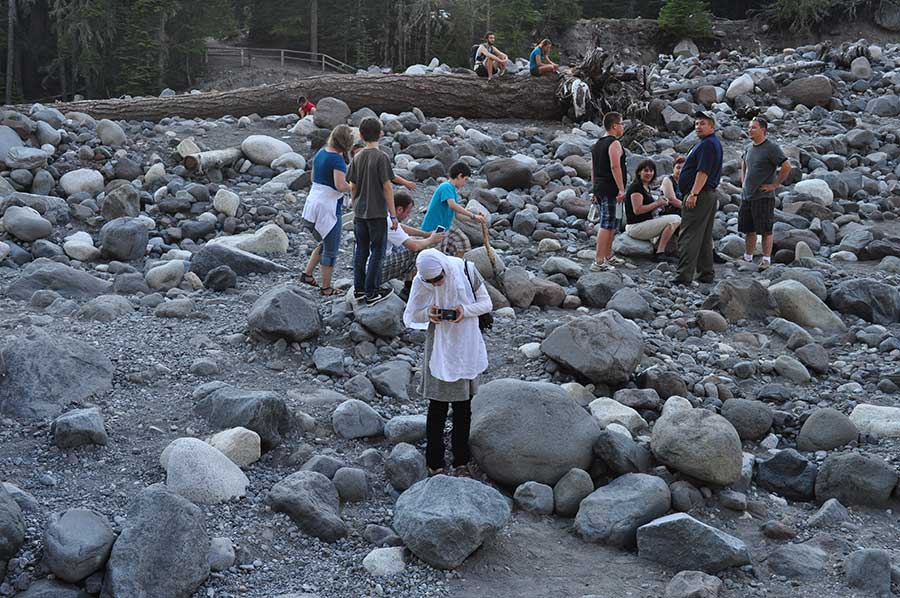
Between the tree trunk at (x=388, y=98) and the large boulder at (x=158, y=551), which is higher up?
the tree trunk at (x=388, y=98)

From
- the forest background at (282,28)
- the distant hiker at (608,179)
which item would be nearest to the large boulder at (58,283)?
the distant hiker at (608,179)

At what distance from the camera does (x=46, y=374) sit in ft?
22.0

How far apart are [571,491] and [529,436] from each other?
457 millimetres

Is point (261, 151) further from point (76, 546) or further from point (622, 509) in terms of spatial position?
point (76, 546)

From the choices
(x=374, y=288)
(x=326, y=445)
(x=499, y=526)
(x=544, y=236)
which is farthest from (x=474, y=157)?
(x=499, y=526)

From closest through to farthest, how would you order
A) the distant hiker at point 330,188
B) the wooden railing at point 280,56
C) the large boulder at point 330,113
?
the distant hiker at point 330,188 < the large boulder at point 330,113 < the wooden railing at point 280,56

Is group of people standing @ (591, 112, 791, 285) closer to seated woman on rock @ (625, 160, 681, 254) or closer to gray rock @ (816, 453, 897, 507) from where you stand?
seated woman on rock @ (625, 160, 681, 254)

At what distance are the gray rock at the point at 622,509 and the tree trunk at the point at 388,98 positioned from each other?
12.3 meters

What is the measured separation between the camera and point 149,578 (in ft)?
15.9

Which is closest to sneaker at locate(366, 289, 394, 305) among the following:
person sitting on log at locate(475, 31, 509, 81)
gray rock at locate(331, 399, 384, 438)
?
gray rock at locate(331, 399, 384, 438)

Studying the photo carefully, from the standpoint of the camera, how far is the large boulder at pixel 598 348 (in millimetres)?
7805

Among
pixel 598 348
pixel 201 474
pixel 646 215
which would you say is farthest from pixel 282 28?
pixel 201 474

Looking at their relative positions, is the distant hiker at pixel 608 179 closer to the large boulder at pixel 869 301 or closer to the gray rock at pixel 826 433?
the large boulder at pixel 869 301

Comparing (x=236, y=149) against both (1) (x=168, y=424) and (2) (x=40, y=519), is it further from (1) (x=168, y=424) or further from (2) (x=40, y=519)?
(2) (x=40, y=519)
